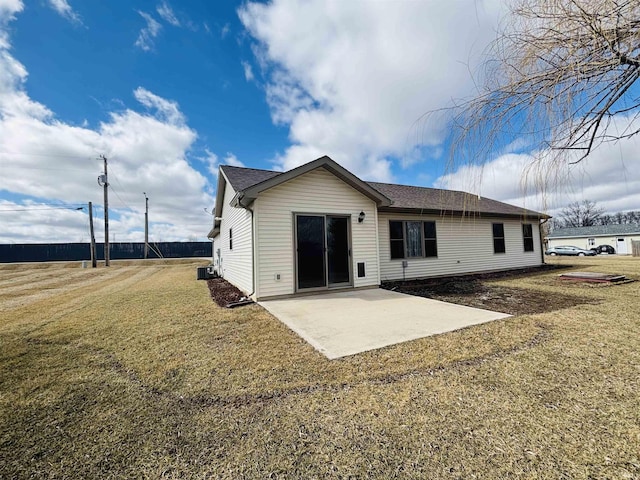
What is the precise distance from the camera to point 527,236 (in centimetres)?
1368

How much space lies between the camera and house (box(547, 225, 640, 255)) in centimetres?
3309

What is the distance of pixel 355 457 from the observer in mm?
1786

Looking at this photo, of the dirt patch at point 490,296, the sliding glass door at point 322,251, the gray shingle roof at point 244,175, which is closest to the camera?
the dirt patch at point 490,296

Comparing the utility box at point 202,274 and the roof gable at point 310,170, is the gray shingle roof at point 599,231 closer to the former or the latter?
the roof gable at point 310,170

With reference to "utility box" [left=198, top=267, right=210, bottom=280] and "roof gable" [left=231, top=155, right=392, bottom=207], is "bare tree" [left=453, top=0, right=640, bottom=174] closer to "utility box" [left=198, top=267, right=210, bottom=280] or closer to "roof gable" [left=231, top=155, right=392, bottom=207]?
"roof gable" [left=231, top=155, right=392, bottom=207]

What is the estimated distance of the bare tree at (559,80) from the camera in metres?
1.97

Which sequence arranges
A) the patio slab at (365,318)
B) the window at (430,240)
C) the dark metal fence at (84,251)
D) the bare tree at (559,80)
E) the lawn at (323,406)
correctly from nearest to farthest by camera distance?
the lawn at (323,406)
the bare tree at (559,80)
the patio slab at (365,318)
the window at (430,240)
the dark metal fence at (84,251)

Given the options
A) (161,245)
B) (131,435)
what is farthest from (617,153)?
(161,245)

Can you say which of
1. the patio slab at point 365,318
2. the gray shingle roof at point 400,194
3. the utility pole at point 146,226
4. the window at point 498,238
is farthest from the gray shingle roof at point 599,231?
the utility pole at point 146,226

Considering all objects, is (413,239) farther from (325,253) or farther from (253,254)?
→ (253,254)

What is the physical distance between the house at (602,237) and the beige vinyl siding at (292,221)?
42.1m

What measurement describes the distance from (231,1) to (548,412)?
34.6 feet

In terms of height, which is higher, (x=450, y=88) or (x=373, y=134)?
(x=373, y=134)

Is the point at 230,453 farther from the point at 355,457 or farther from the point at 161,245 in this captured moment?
the point at 161,245
